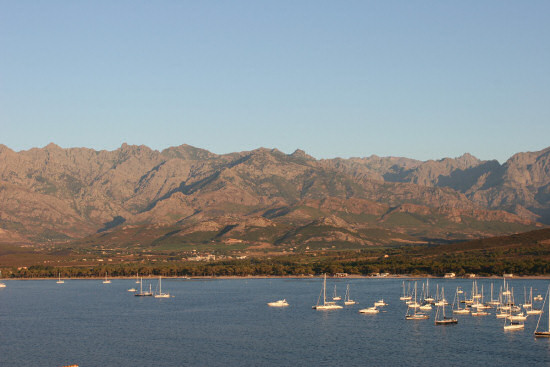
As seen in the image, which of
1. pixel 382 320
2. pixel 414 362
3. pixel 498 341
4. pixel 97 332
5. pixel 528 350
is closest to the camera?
pixel 414 362

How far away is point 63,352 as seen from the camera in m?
154

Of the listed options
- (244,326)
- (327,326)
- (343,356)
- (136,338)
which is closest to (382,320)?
(327,326)

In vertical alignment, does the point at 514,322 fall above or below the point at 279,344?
above

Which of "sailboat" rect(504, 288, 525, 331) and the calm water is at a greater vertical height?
"sailboat" rect(504, 288, 525, 331)

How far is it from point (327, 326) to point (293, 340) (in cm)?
2414

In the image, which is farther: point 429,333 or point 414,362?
point 429,333

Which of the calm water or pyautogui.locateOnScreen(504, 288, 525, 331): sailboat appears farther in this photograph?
pyautogui.locateOnScreen(504, 288, 525, 331): sailboat

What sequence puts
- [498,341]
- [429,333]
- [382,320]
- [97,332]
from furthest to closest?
[382,320] → [97,332] → [429,333] → [498,341]

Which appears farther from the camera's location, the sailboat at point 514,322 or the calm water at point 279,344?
the sailboat at point 514,322

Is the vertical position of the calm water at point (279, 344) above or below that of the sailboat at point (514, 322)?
below

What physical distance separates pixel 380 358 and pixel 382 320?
185ft

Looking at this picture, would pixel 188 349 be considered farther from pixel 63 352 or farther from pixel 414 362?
pixel 414 362

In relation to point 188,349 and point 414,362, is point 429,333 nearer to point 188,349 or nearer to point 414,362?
point 414,362

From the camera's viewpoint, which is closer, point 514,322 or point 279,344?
point 279,344
